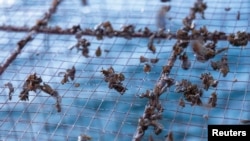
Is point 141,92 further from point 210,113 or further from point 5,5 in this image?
point 5,5

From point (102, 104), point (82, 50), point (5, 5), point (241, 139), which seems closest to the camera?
point (241, 139)

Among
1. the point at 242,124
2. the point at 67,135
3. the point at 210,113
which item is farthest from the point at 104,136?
the point at 242,124

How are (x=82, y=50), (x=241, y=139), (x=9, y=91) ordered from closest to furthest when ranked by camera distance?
(x=241, y=139) → (x=9, y=91) → (x=82, y=50)

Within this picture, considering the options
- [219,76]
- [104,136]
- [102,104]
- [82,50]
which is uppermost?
[82,50]

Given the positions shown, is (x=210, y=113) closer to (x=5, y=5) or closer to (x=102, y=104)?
(x=102, y=104)

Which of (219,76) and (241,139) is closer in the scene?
(241,139)

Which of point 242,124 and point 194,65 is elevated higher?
point 194,65

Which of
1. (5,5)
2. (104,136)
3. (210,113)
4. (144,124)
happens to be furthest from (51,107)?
(5,5)
